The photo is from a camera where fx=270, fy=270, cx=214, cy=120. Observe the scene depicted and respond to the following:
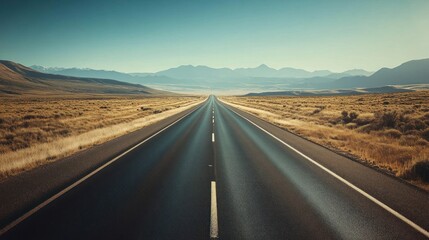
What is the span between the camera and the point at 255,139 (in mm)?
15688

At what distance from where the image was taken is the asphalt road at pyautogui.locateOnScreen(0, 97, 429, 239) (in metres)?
4.80

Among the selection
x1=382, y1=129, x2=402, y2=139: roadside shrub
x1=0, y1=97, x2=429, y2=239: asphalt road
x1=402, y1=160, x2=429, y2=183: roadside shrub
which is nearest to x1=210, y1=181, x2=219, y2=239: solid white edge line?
x1=0, y1=97, x2=429, y2=239: asphalt road

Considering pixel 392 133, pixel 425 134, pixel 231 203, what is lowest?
pixel 231 203

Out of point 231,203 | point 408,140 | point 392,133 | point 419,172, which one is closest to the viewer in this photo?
point 231,203

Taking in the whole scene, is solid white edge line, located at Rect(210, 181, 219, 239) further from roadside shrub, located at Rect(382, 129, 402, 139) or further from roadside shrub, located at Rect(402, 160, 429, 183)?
roadside shrub, located at Rect(382, 129, 402, 139)

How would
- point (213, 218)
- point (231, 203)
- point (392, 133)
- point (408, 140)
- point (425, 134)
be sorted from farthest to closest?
point (392, 133) → point (425, 134) → point (408, 140) → point (231, 203) → point (213, 218)

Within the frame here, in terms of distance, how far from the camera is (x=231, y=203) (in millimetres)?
6086


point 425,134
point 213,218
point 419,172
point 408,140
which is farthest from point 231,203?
point 425,134

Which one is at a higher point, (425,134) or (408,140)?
(425,134)

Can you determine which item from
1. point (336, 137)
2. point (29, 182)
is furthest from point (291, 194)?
point (336, 137)

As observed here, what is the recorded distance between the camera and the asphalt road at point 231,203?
4.80 metres

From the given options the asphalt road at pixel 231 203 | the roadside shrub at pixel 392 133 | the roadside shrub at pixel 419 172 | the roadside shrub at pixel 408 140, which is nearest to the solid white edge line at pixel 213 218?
the asphalt road at pixel 231 203

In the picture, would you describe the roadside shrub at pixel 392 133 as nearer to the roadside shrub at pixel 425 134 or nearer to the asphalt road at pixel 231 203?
the roadside shrub at pixel 425 134

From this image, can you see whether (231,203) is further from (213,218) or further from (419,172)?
(419,172)
